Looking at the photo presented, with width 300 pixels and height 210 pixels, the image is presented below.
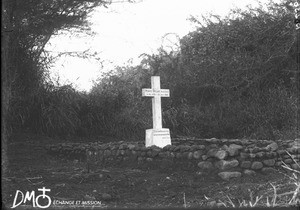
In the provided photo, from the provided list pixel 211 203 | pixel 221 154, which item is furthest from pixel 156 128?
pixel 211 203

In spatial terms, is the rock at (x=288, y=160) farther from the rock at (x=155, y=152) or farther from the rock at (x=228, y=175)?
the rock at (x=155, y=152)

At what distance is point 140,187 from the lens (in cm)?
614

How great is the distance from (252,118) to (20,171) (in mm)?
6095

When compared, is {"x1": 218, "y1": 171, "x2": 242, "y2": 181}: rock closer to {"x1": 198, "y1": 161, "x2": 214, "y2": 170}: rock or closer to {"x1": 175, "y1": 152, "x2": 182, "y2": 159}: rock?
{"x1": 198, "y1": 161, "x2": 214, "y2": 170}: rock

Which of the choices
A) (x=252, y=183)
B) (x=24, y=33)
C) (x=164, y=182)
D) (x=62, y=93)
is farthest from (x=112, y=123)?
(x=252, y=183)

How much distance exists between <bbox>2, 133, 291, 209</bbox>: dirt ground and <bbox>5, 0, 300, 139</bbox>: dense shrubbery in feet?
12.8

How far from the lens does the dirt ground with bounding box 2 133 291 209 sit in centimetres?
517

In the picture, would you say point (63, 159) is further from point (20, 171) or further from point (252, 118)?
point (252, 118)

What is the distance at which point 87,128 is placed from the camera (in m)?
12.0

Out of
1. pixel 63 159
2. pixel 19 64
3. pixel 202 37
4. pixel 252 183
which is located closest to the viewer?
pixel 252 183

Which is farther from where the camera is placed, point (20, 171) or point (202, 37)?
point (202, 37)

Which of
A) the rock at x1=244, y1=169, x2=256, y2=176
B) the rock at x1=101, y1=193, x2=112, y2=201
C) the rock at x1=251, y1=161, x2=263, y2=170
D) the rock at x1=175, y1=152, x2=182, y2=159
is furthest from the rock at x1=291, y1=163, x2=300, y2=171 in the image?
the rock at x1=101, y1=193, x2=112, y2=201

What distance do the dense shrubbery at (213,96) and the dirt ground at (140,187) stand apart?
12.8 feet

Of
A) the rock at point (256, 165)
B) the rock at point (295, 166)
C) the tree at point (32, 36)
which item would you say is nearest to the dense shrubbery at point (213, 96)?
the tree at point (32, 36)
